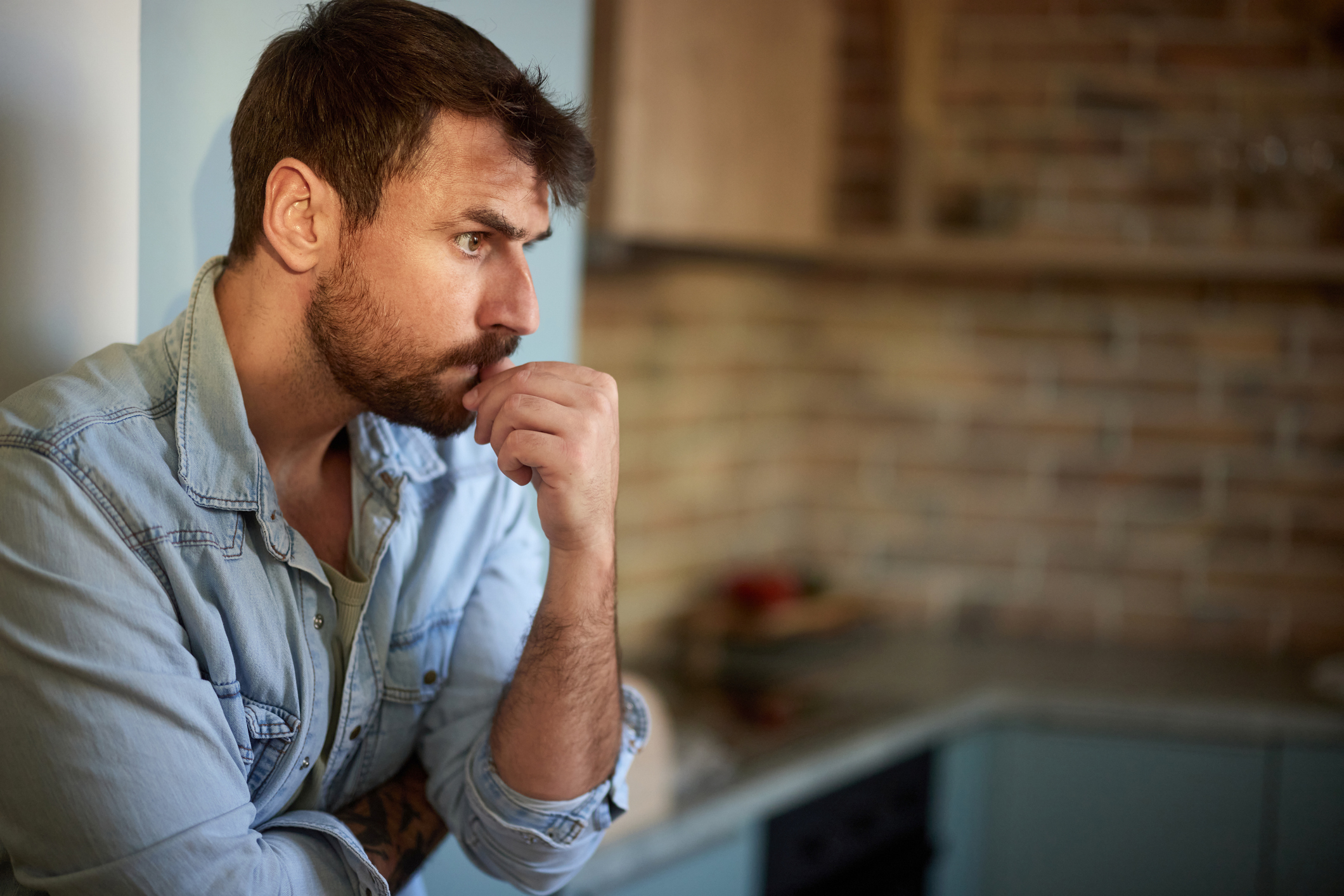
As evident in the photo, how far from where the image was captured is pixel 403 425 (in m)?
1.00

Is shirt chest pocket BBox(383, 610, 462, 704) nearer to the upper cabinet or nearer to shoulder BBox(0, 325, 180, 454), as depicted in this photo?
shoulder BBox(0, 325, 180, 454)

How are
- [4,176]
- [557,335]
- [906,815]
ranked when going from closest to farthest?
1. [4,176]
2. [557,335]
3. [906,815]

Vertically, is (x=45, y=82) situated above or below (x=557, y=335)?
above

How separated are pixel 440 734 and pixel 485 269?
44 cm

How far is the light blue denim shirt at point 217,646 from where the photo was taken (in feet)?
2.41

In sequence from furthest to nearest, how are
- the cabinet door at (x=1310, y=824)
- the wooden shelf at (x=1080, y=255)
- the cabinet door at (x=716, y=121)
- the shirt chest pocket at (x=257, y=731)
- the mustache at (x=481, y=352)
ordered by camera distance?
1. the wooden shelf at (x=1080, y=255)
2. the cabinet door at (x=1310, y=824)
3. the cabinet door at (x=716, y=121)
4. the mustache at (x=481, y=352)
5. the shirt chest pocket at (x=257, y=731)

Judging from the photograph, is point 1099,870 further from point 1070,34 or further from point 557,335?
point 1070,34

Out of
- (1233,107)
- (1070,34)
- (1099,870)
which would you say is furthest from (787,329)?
(1099,870)

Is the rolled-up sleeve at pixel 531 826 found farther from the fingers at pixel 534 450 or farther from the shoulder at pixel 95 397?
the shoulder at pixel 95 397

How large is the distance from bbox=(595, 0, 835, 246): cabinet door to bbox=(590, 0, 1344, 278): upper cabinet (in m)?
0.01

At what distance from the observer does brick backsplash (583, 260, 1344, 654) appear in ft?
8.69

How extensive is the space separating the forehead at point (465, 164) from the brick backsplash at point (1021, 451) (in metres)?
1.56

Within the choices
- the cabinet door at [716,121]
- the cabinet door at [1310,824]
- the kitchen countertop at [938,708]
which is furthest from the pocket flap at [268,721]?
the cabinet door at [1310,824]

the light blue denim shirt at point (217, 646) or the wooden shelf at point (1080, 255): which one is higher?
the wooden shelf at point (1080, 255)
